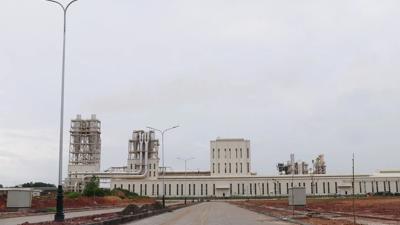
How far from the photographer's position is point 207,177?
7446 inches

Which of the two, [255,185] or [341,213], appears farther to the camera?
[255,185]

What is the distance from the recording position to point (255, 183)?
18662 cm

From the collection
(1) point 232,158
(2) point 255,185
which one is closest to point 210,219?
(2) point 255,185

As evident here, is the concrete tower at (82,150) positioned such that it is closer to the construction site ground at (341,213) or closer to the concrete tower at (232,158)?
the concrete tower at (232,158)

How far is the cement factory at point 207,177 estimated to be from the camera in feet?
520

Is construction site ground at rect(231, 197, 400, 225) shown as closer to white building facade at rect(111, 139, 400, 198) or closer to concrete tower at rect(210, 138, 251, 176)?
white building facade at rect(111, 139, 400, 198)

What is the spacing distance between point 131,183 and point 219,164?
3519 centimetres

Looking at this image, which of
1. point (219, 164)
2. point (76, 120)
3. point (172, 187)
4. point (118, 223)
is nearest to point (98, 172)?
point (76, 120)

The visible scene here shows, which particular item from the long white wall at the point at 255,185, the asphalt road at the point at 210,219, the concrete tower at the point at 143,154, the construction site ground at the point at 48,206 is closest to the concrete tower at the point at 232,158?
the long white wall at the point at 255,185

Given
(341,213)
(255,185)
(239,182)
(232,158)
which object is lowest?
(341,213)

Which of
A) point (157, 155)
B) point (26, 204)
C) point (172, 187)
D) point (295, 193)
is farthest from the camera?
point (172, 187)

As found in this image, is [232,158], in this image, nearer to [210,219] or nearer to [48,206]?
[48,206]

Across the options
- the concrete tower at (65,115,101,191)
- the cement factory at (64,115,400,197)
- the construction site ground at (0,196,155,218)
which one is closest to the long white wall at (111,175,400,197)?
the cement factory at (64,115,400,197)

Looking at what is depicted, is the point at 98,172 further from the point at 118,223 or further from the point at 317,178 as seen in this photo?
the point at 118,223
